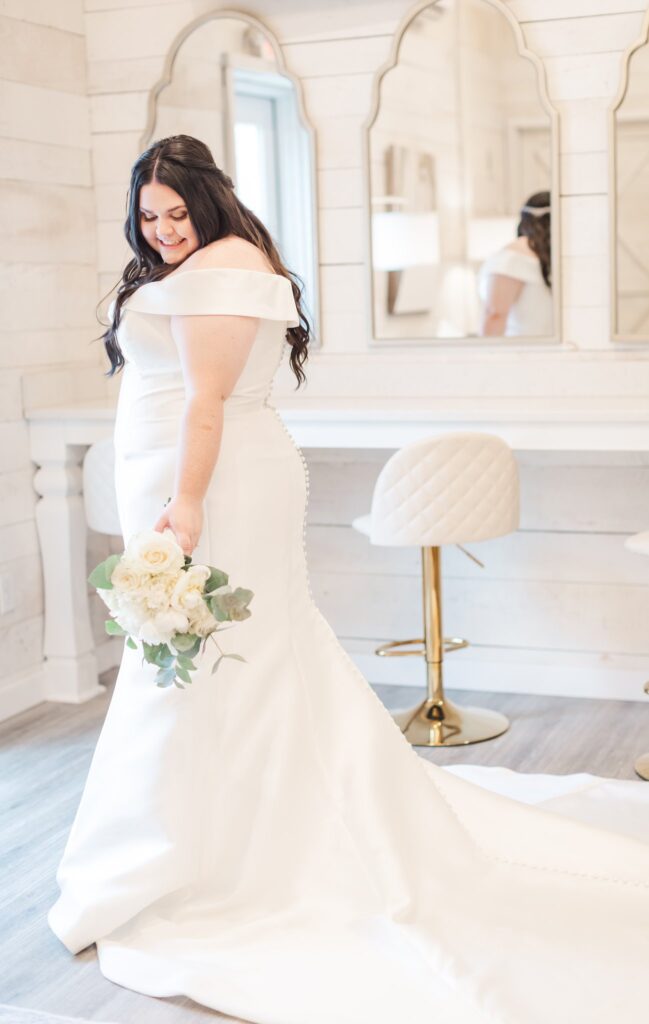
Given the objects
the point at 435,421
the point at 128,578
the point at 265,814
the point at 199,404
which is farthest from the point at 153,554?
the point at 435,421

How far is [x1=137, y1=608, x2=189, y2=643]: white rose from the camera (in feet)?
7.48

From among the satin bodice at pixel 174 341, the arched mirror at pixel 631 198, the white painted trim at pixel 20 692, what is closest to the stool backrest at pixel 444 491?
the arched mirror at pixel 631 198

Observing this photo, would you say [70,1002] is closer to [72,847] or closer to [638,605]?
[72,847]

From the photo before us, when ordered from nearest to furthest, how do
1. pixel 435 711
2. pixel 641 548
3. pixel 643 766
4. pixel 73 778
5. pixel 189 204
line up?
→ pixel 189 204
pixel 641 548
pixel 643 766
pixel 73 778
pixel 435 711

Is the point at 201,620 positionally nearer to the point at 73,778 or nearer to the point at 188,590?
the point at 188,590

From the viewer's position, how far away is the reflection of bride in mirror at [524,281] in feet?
13.7

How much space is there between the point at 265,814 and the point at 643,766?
1441 millimetres

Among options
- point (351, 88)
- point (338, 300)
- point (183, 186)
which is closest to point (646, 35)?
point (351, 88)

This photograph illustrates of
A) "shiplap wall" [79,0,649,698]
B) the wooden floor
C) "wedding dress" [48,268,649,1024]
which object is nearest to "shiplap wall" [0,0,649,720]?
"shiplap wall" [79,0,649,698]

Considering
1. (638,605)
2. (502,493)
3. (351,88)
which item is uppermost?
(351,88)

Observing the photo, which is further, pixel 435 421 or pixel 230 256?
pixel 435 421

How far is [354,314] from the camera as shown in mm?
4496

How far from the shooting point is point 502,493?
383 cm

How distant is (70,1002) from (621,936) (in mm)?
1018
